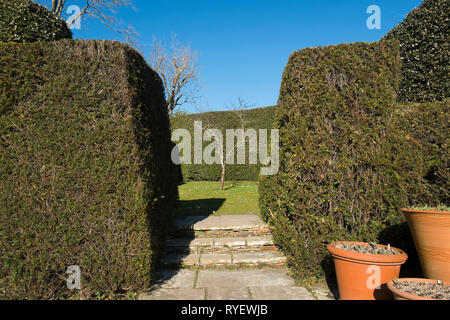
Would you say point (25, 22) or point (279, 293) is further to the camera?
point (25, 22)

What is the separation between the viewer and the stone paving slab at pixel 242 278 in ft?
12.2

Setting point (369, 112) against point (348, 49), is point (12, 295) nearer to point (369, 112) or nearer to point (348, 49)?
point (369, 112)

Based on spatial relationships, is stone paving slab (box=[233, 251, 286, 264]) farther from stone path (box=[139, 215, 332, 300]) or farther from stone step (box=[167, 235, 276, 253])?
stone step (box=[167, 235, 276, 253])

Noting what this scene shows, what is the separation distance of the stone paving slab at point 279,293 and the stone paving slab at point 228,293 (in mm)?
102

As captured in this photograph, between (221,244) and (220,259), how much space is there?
37 cm

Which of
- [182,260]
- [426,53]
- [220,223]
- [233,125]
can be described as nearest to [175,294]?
[182,260]

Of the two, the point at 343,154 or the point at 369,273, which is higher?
the point at 343,154

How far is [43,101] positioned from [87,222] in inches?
60.7

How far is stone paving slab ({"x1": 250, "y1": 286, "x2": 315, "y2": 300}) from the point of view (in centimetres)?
335

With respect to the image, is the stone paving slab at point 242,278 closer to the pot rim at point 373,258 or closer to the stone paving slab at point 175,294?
the stone paving slab at point 175,294

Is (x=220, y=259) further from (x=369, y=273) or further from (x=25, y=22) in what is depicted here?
(x=25, y=22)

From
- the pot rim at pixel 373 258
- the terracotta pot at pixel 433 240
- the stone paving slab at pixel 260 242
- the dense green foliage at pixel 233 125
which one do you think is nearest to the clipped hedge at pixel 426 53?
the terracotta pot at pixel 433 240

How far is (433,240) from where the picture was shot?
2.74 metres

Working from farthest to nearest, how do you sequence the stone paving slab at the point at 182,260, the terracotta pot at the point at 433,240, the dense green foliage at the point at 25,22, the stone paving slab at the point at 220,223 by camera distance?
the stone paving slab at the point at 220,223
the stone paving slab at the point at 182,260
the dense green foliage at the point at 25,22
the terracotta pot at the point at 433,240
